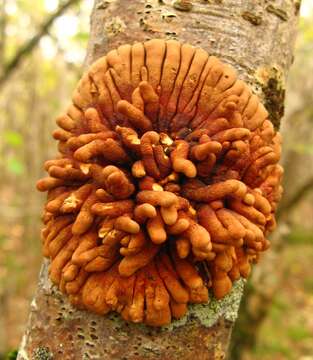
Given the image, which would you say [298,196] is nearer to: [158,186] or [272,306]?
[272,306]

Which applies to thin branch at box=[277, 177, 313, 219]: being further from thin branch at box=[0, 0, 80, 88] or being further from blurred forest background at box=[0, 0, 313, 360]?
thin branch at box=[0, 0, 80, 88]

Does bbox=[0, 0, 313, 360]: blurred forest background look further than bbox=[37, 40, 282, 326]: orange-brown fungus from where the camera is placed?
Yes

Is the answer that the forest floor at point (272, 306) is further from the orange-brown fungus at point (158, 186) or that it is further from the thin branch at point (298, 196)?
the orange-brown fungus at point (158, 186)

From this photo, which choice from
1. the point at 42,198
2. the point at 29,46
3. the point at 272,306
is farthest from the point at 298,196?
the point at 42,198

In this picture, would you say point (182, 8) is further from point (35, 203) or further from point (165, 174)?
point (35, 203)

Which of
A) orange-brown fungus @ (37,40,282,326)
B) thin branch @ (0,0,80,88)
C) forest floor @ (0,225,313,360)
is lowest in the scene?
forest floor @ (0,225,313,360)

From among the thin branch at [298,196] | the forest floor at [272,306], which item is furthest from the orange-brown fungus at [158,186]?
the forest floor at [272,306]

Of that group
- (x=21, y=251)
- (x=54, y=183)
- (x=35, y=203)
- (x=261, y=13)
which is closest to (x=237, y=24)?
(x=261, y=13)

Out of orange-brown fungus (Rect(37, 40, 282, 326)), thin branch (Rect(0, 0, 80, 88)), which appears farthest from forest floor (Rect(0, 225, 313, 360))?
orange-brown fungus (Rect(37, 40, 282, 326))
